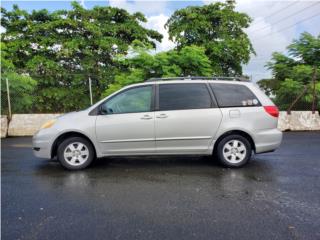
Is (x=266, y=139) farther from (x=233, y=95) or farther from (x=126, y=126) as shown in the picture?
(x=126, y=126)

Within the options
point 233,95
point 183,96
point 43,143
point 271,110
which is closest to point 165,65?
point 183,96

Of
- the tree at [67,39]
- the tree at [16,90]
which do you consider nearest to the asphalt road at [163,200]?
the tree at [16,90]

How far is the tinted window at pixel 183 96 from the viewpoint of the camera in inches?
236

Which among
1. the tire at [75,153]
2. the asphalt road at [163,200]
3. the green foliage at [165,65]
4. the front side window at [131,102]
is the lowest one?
the asphalt road at [163,200]

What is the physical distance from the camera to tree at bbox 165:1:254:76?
1934 cm

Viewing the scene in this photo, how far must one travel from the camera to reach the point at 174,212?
12.5 feet

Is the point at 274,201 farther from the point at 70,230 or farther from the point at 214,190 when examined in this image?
the point at 70,230

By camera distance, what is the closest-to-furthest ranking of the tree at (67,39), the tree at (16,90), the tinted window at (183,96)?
the tinted window at (183,96)
the tree at (16,90)
the tree at (67,39)

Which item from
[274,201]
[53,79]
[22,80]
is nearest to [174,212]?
[274,201]

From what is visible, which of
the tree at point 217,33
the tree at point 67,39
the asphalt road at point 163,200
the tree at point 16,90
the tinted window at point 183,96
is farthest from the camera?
the tree at point 217,33

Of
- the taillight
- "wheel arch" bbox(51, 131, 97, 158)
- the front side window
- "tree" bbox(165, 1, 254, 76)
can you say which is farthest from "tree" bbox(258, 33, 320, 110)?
"wheel arch" bbox(51, 131, 97, 158)

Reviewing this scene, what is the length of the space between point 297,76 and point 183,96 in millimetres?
8418

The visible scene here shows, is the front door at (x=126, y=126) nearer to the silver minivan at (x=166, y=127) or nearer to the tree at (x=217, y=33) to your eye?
the silver minivan at (x=166, y=127)

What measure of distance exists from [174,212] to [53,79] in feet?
40.6
